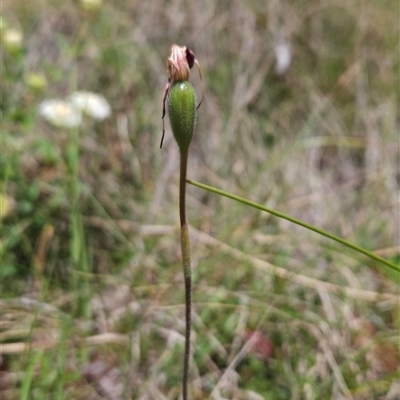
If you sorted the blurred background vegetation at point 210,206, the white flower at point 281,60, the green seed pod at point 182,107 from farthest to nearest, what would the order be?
the white flower at point 281,60
the blurred background vegetation at point 210,206
the green seed pod at point 182,107

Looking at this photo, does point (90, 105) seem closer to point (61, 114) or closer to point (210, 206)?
point (61, 114)

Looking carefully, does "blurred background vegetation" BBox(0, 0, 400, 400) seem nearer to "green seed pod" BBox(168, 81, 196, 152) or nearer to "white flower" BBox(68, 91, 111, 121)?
"white flower" BBox(68, 91, 111, 121)

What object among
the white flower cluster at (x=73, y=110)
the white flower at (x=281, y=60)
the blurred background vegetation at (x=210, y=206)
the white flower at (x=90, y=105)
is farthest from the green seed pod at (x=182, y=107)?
the white flower at (x=281, y=60)

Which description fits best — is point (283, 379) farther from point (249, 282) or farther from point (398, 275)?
point (398, 275)

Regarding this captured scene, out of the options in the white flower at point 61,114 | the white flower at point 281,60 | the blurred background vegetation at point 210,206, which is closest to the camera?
the blurred background vegetation at point 210,206

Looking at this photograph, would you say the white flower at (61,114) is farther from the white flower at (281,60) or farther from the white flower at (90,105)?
the white flower at (281,60)
